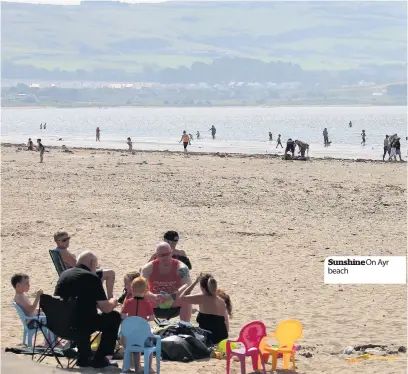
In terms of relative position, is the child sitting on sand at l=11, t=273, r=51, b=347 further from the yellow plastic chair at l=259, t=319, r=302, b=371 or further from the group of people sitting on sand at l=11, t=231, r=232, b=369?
the yellow plastic chair at l=259, t=319, r=302, b=371

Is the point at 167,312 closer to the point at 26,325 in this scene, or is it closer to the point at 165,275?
the point at 165,275

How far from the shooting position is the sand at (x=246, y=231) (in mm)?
10516

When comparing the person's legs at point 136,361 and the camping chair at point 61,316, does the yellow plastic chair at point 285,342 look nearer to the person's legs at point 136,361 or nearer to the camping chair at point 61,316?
→ the person's legs at point 136,361

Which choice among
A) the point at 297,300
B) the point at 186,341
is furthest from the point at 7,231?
the point at 186,341

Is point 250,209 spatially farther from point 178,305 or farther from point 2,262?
point 178,305

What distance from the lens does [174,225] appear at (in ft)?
60.3

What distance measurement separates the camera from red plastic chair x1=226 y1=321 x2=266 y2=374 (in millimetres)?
8133

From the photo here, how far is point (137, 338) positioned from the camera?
8188 mm

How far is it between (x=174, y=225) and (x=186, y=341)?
962 centimetres

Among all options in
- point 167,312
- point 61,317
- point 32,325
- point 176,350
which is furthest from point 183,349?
point 32,325

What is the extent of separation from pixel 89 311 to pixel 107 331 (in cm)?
31

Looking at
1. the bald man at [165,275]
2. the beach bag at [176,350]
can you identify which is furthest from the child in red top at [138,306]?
the bald man at [165,275]
